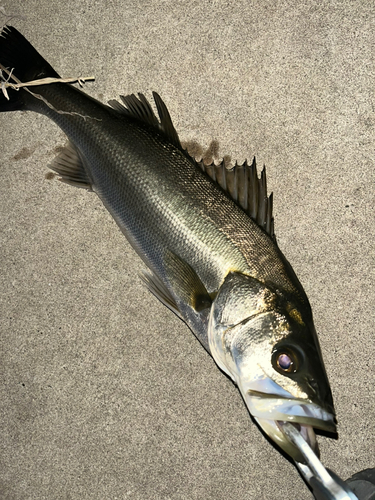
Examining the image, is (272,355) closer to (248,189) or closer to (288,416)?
(288,416)

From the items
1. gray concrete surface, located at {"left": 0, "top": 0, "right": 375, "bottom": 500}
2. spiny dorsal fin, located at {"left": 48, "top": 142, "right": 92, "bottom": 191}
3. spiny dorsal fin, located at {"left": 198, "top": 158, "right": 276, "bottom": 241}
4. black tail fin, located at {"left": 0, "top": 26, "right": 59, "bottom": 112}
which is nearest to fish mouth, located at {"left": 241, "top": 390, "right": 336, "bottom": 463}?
gray concrete surface, located at {"left": 0, "top": 0, "right": 375, "bottom": 500}

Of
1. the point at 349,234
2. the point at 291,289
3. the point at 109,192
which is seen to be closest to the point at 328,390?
the point at 291,289

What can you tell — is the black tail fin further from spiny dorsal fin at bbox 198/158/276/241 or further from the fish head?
the fish head

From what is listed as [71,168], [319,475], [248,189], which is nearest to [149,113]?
[71,168]

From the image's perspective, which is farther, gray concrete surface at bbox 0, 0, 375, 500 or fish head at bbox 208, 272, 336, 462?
gray concrete surface at bbox 0, 0, 375, 500

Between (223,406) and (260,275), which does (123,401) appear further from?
(260,275)
